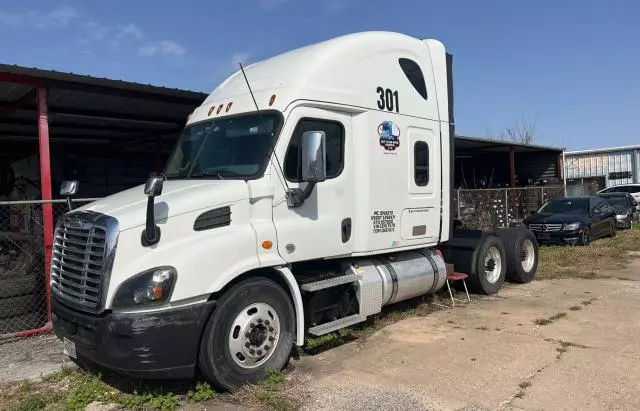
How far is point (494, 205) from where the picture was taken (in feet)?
60.7

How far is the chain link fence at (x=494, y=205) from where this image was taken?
16672 mm

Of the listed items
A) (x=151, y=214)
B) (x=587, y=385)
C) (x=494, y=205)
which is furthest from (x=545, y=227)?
(x=151, y=214)

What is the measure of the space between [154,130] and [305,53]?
8754mm

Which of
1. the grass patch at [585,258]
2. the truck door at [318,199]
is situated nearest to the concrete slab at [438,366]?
the truck door at [318,199]

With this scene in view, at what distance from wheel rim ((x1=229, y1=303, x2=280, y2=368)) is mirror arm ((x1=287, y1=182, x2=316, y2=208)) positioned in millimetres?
1047

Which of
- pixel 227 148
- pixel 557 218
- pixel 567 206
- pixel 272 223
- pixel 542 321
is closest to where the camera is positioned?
pixel 272 223

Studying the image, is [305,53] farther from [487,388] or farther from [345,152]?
[487,388]

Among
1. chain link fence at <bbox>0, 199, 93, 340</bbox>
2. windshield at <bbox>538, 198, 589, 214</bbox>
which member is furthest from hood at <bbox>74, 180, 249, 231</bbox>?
windshield at <bbox>538, 198, 589, 214</bbox>

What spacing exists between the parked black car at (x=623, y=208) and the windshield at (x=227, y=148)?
60.1ft

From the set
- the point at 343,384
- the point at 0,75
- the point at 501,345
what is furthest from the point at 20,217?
the point at 501,345

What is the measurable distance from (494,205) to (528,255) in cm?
840

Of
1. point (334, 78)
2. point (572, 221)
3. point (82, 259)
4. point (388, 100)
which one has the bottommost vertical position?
point (572, 221)

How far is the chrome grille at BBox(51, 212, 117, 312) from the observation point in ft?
15.0

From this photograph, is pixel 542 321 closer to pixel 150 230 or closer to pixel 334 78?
pixel 334 78
